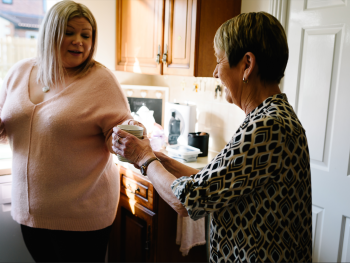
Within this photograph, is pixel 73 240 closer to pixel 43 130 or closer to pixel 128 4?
pixel 43 130

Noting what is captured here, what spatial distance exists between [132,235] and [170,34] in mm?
1369

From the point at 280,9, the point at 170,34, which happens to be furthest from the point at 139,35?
the point at 280,9

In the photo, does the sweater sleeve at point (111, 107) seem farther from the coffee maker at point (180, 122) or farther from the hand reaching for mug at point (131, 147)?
the coffee maker at point (180, 122)

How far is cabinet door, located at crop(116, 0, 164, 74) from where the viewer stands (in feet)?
7.31

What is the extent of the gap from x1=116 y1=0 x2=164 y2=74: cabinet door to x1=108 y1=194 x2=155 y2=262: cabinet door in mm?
973

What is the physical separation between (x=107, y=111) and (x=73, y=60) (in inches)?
10.8

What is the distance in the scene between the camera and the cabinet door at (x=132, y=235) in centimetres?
197

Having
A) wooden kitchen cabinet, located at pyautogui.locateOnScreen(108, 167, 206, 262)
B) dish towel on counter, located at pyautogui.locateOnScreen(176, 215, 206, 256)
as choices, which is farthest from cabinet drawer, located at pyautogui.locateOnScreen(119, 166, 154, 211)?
Result: dish towel on counter, located at pyautogui.locateOnScreen(176, 215, 206, 256)

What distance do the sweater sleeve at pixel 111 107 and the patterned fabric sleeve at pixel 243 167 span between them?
25.0 inches

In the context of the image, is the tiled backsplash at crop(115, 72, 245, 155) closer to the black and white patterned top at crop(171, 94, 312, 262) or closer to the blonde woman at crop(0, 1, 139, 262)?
the blonde woman at crop(0, 1, 139, 262)

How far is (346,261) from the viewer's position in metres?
1.63

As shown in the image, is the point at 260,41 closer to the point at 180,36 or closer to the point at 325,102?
the point at 325,102

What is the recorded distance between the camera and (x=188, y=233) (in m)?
1.96

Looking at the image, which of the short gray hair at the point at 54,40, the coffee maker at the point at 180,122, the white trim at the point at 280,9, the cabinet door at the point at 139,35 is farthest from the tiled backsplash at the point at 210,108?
the short gray hair at the point at 54,40
